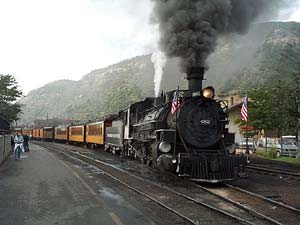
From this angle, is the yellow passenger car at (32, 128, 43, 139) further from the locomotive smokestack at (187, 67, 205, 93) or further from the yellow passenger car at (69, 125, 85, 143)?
the locomotive smokestack at (187, 67, 205, 93)

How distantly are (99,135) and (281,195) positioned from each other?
27.1 meters

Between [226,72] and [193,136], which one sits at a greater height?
[226,72]

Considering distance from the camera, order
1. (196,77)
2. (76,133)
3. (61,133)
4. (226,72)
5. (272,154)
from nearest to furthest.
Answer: (196,77)
(272,154)
(76,133)
(226,72)
(61,133)

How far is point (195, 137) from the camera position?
1374 centimetres

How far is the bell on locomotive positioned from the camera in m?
12.9

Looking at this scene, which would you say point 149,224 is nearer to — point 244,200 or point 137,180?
point 244,200

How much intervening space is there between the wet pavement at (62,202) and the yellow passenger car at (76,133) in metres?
33.7

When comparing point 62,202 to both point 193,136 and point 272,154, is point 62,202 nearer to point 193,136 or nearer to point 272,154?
point 193,136

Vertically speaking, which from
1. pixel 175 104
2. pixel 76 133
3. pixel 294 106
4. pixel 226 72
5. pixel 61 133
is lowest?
pixel 76 133

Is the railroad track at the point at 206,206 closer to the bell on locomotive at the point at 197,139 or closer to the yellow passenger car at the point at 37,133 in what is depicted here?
the bell on locomotive at the point at 197,139

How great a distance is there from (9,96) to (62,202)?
45259 mm

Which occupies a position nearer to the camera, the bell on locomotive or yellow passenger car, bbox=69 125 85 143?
the bell on locomotive

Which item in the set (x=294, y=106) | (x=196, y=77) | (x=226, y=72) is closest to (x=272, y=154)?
(x=294, y=106)

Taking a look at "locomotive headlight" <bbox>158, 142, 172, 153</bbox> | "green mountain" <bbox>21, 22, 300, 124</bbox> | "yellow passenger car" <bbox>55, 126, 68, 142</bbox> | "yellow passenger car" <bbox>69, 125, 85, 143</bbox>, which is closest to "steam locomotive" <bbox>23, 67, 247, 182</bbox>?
"locomotive headlight" <bbox>158, 142, 172, 153</bbox>
